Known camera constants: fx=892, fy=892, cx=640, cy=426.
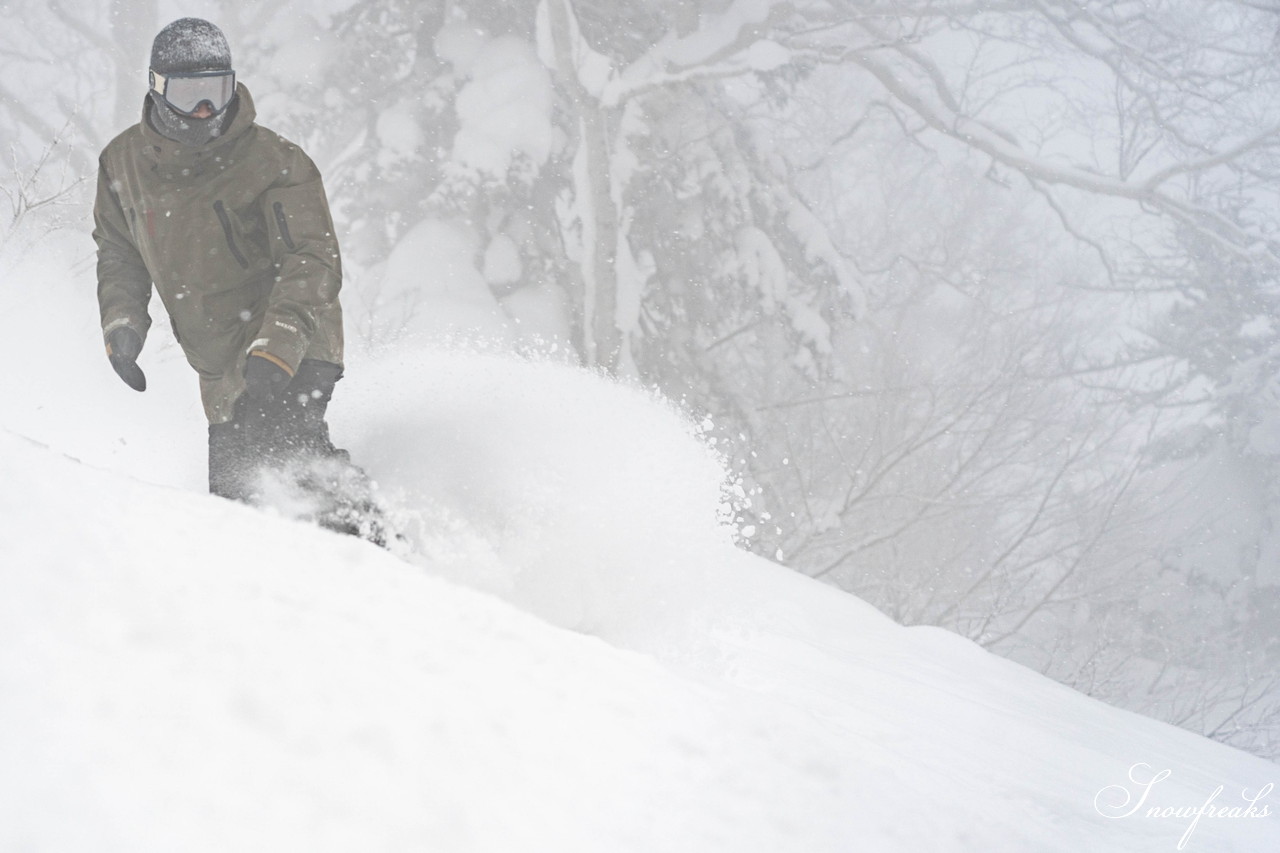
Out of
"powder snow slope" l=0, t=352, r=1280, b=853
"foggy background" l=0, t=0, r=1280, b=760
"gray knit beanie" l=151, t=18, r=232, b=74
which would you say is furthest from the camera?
"foggy background" l=0, t=0, r=1280, b=760

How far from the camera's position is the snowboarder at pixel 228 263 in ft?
7.74

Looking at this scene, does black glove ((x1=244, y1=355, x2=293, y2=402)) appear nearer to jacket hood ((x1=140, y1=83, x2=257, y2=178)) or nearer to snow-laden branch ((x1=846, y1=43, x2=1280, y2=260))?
jacket hood ((x1=140, y1=83, x2=257, y2=178))

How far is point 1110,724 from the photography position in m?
3.22

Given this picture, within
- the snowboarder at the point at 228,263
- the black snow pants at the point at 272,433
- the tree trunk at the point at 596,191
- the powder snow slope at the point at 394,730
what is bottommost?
the powder snow slope at the point at 394,730

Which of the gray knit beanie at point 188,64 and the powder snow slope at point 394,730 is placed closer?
the powder snow slope at point 394,730

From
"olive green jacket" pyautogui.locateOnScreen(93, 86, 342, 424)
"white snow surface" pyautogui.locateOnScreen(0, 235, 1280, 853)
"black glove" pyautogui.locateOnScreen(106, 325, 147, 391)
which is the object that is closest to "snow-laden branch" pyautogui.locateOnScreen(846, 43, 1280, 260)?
"white snow surface" pyautogui.locateOnScreen(0, 235, 1280, 853)

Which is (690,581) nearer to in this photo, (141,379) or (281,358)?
(281,358)

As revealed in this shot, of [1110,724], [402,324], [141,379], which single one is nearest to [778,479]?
[402,324]

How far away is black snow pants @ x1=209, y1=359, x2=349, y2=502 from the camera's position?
2.60 m

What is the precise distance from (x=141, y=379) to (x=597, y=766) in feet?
6.93

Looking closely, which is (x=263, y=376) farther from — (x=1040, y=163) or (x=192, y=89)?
(x=1040, y=163)

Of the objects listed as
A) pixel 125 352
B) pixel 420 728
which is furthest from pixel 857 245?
pixel 420 728

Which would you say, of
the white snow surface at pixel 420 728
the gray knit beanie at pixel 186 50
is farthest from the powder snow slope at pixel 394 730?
the gray knit beanie at pixel 186 50

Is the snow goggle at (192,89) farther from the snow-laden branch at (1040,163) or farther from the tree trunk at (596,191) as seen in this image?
the snow-laden branch at (1040,163)
